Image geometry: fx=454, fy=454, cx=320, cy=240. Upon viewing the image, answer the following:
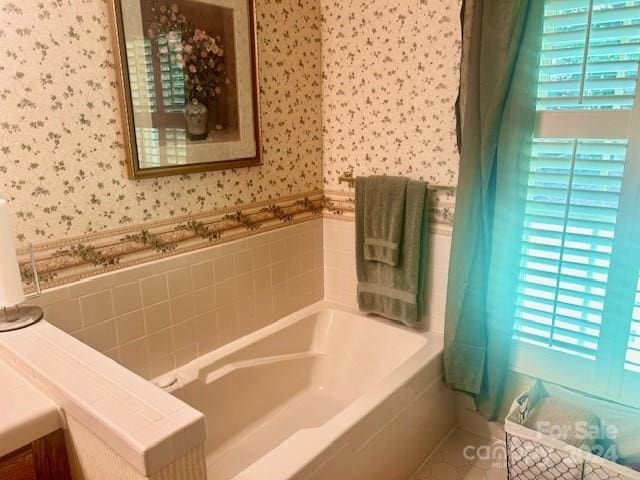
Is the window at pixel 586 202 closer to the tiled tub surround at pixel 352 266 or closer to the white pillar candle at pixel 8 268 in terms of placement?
the tiled tub surround at pixel 352 266

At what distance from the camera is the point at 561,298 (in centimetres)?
175

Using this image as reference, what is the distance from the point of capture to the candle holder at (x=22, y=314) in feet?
4.42

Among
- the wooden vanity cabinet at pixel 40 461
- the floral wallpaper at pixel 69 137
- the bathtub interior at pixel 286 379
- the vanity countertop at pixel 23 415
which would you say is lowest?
the bathtub interior at pixel 286 379

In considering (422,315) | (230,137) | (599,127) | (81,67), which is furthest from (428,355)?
(81,67)

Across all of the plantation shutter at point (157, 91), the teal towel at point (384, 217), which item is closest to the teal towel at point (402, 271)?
the teal towel at point (384, 217)

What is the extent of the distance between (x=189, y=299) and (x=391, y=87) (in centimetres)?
131

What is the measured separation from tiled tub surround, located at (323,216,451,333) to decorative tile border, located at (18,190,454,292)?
6cm

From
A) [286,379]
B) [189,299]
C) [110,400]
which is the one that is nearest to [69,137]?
[189,299]

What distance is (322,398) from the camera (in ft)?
A: 7.41

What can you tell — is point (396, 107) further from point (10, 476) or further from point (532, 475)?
point (10, 476)

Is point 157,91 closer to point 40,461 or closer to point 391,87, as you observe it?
point 391,87

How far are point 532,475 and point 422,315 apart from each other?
772mm

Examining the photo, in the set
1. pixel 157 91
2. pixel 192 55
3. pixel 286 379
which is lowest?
pixel 286 379

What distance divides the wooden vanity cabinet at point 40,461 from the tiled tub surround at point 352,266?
1581 millimetres
